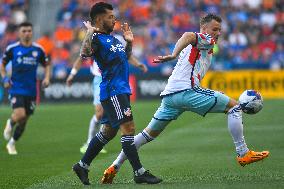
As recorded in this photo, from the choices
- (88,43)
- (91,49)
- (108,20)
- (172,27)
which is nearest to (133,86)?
(172,27)

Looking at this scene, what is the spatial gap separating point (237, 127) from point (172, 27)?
23261 mm

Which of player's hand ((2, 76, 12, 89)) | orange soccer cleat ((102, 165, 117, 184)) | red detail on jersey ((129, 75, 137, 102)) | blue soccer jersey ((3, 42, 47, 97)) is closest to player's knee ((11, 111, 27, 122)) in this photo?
blue soccer jersey ((3, 42, 47, 97))

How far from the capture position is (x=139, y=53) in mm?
32594

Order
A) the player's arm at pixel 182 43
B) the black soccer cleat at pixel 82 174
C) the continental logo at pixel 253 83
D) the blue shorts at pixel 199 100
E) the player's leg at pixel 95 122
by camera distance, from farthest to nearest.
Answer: the continental logo at pixel 253 83, the player's leg at pixel 95 122, the blue shorts at pixel 199 100, the black soccer cleat at pixel 82 174, the player's arm at pixel 182 43

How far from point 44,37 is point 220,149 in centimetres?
1977

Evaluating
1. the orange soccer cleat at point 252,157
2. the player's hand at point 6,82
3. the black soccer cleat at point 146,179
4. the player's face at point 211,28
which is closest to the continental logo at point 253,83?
the player's hand at point 6,82

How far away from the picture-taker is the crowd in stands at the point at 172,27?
32062 mm

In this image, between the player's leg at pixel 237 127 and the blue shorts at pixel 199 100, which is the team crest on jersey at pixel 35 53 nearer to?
the blue shorts at pixel 199 100

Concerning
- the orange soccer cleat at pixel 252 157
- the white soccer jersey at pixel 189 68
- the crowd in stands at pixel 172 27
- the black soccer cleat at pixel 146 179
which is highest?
the white soccer jersey at pixel 189 68

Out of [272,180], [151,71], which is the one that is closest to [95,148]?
[272,180]

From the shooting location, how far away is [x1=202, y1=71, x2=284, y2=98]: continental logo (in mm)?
29578

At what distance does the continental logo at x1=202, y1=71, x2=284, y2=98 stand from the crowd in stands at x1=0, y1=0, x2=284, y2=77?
36.8 inches

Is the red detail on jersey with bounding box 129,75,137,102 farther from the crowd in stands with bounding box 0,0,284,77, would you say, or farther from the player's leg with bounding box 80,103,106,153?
the player's leg with bounding box 80,103,106,153

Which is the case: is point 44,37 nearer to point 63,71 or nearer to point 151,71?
point 63,71
